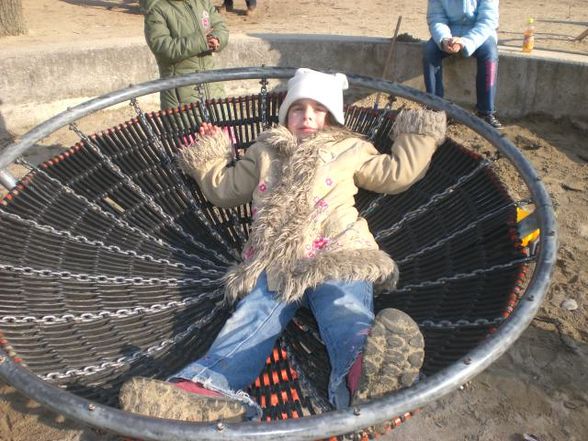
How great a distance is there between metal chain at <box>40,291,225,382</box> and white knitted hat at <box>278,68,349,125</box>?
2.87 feet

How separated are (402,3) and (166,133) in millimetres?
5656

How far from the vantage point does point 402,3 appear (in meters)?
7.61

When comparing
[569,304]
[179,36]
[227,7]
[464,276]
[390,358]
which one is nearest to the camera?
[390,358]

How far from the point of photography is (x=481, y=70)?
4391mm

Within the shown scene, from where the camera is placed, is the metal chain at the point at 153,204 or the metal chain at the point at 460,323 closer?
the metal chain at the point at 460,323

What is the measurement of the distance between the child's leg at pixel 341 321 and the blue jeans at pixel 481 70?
2.81 m

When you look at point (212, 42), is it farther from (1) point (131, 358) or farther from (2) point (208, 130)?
(1) point (131, 358)

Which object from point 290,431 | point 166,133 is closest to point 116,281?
point 166,133

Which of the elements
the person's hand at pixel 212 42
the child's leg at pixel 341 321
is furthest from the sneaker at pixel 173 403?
the person's hand at pixel 212 42

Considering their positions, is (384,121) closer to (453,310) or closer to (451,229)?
(451,229)

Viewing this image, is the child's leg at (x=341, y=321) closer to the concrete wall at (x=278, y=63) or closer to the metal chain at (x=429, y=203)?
the metal chain at (x=429, y=203)

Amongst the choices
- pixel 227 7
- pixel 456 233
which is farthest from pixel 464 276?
pixel 227 7

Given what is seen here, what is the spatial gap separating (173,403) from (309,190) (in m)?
0.99

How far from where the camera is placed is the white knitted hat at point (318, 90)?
2.46m
